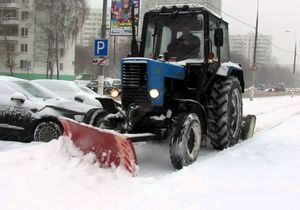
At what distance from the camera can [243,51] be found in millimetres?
71375

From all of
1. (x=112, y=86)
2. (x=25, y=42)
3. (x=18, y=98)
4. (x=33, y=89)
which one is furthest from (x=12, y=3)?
(x=112, y=86)

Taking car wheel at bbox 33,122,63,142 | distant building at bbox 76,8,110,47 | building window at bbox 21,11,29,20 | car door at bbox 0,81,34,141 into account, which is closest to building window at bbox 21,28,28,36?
building window at bbox 21,11,29,20

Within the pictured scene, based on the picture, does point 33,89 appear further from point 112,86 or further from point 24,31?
point 24,31

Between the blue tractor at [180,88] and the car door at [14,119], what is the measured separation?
90.3 inches

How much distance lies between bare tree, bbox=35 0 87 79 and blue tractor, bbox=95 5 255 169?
53.1 meters

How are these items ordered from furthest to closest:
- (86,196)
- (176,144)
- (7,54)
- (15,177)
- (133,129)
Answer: (7,54) < (133,129) < (176,144) < (15,177) < (86,196)

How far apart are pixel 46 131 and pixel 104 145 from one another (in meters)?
3.38

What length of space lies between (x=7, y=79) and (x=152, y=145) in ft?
13.0

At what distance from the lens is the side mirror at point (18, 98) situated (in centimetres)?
1042

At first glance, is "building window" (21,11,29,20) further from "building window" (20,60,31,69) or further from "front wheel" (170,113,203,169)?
"front wheel" (170,113,203,169)

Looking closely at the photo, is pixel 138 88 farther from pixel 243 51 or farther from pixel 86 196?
pixel 243 51

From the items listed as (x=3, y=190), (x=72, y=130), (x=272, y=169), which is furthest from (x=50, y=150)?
(x=272, y=169)

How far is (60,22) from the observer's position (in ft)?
204

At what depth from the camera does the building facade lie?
68688 millimetres
